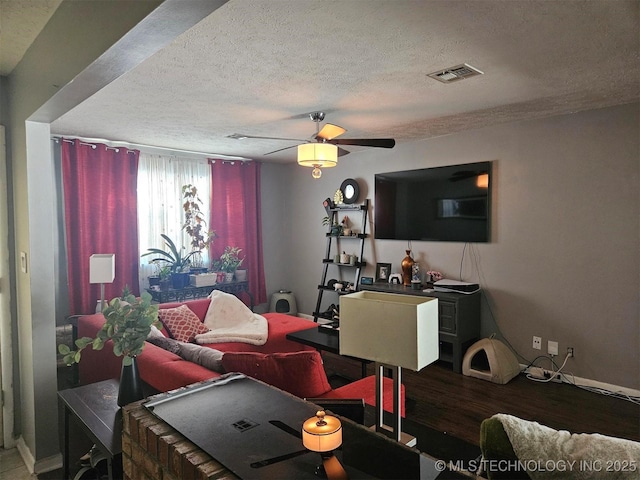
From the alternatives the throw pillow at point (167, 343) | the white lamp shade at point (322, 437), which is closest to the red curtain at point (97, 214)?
the throw pillow at point (167, 343)

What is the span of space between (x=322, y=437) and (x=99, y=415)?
4.74 ft

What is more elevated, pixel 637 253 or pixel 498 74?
pixel 498 74

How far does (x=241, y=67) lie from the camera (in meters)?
2.50

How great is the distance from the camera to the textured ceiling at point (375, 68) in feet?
6.22

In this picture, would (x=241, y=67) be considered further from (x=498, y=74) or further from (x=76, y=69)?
(x=498, y=74)

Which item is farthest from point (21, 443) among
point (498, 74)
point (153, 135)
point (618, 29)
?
point (618, 29)

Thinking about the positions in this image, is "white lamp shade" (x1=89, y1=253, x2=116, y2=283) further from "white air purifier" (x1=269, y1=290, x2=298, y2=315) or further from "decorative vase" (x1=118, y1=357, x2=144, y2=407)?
"white air purifier" (x1=269, y1=290, x2=298, y2=315)

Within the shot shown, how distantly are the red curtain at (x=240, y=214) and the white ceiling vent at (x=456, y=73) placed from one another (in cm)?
366

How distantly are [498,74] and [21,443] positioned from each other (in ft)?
12.5

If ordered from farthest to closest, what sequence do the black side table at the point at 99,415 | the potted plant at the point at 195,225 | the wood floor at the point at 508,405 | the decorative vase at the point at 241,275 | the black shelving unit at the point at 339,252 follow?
the decorative vase at the point at 241,275
the black shelving unit at the point at 339,252
the potted plant at the point at 195,225
the wood floor at the point at 508,405
the black side table at the point at 99,415

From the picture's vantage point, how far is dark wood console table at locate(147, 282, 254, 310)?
4.82m

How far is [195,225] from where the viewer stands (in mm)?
5379

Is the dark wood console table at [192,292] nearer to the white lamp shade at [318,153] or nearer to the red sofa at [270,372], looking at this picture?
the red sofa at [270,372]

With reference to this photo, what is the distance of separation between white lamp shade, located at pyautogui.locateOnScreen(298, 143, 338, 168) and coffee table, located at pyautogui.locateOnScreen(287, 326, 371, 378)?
1434 mm
